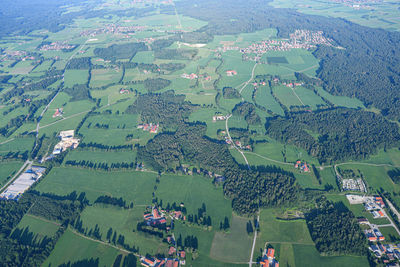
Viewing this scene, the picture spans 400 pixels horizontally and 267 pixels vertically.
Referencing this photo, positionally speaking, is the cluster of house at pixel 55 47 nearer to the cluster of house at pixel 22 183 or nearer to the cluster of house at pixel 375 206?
the cluster of house at pixel 22 183

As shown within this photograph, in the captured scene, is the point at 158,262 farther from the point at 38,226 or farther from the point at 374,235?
the point at 374,235

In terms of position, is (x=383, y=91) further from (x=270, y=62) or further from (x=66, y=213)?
(x=66, y=213)

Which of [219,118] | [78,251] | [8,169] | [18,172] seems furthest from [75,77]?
[78,251]

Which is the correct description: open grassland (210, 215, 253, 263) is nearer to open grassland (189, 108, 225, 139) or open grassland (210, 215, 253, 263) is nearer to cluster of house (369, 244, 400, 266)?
cluster of house (369, 244, 400, 266)

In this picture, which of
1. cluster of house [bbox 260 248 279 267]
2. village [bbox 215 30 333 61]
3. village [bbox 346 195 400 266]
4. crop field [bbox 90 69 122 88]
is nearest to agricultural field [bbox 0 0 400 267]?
crop field [bbox 90 69 122 88]

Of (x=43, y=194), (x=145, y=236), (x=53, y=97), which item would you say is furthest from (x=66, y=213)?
(x=53, y=97)

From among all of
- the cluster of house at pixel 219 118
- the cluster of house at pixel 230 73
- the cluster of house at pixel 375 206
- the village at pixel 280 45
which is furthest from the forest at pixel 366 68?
the cluster of house at pixel 219 118
